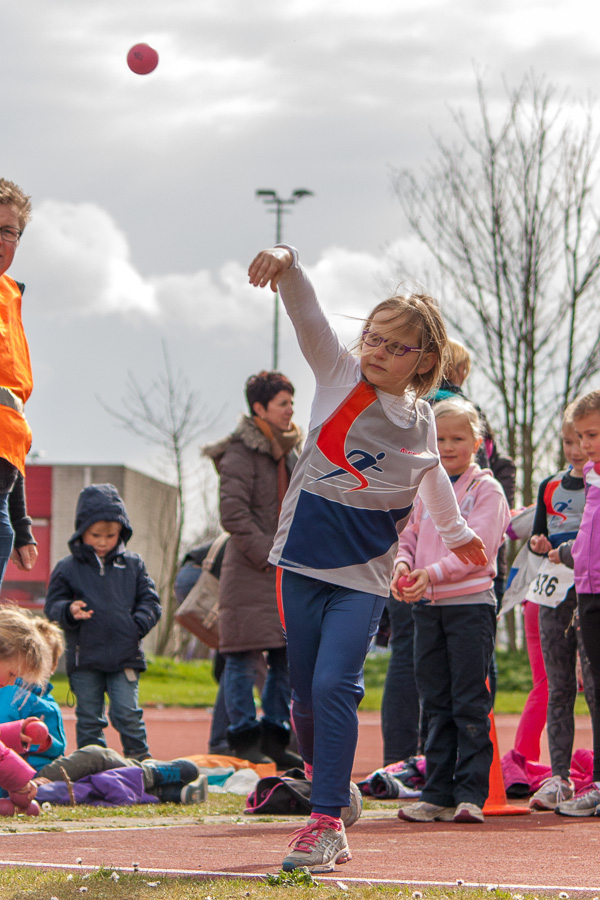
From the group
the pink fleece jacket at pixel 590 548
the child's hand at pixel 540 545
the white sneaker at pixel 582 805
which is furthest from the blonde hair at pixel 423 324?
the child's hand at pixel 540 545

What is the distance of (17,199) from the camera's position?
4.41 m

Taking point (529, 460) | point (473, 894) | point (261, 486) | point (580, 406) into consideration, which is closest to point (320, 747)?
point (473, 894)

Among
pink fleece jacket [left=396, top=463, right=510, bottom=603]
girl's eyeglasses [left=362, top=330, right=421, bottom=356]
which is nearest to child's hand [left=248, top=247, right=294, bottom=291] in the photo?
girl's eyeglasses [left=362, top=330, right=421, bottom=356]

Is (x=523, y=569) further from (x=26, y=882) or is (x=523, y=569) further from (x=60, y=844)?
(x=26, y=882)

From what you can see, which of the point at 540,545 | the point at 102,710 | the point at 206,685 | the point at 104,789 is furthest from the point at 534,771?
the point at 206,685

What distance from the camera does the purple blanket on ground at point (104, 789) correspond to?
5500 mm

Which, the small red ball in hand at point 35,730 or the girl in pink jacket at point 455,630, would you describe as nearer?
the girl in pink jacket at point 455,630

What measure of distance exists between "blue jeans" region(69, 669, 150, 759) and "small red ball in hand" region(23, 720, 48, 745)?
1.33 m

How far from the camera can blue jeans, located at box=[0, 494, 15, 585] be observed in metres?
4.37

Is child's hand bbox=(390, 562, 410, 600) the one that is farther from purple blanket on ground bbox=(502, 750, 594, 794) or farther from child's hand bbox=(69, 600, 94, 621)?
child's hand bbox=(69, 600, 94, 621)

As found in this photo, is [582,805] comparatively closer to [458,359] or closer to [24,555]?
[458,359]

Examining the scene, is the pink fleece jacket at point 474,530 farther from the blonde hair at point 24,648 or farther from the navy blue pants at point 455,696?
the blonde hair at point 24,648

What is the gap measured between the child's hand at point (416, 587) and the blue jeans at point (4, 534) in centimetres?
167

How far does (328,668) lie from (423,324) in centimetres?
121
